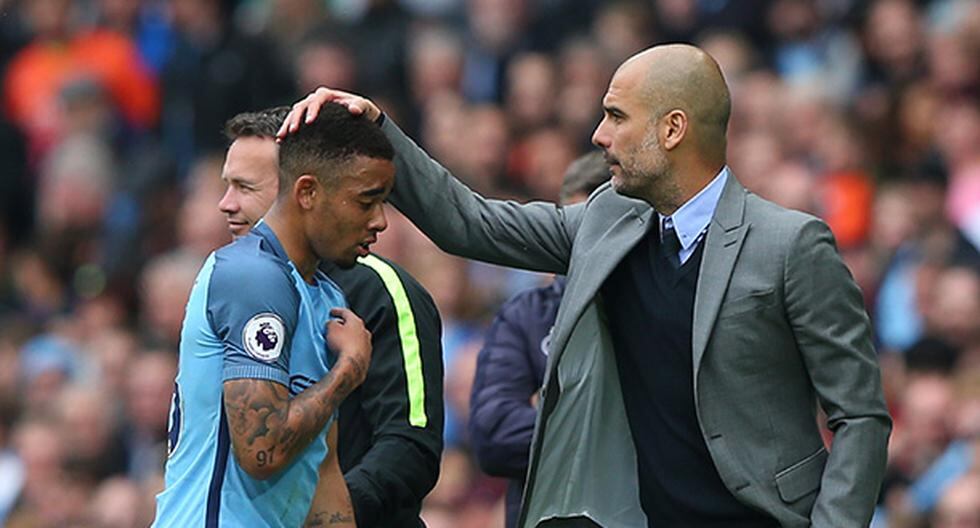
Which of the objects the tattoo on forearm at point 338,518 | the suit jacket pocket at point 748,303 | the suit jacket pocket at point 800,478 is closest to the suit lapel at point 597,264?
the suit jacket pocket at point 748,303

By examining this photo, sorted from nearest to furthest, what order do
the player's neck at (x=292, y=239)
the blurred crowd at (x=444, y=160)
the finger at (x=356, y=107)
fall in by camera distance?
the player's neck at (x=292, y=239) → the finger at (x=356, y=107) → the blurred crowd at (x=444, y=160)

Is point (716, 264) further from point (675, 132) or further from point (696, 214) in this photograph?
point (675, 132)

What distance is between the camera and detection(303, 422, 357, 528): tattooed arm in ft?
16.1

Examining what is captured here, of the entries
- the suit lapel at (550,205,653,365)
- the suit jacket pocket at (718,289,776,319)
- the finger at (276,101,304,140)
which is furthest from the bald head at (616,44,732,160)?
the finger at (276,101,304,140)

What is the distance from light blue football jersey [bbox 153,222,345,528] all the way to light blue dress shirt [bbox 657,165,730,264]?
1.13m

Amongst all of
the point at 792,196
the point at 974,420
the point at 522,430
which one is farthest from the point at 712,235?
the point at 792,196

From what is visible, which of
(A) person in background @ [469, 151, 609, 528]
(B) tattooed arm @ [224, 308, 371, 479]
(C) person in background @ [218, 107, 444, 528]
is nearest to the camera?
(B) tattooed arm @ [224, 308, 371, 479]

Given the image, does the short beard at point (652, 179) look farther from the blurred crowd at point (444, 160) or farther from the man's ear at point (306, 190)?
the blurred crowd at point (444, 160)

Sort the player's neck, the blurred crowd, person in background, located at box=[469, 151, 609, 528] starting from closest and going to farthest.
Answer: the player's neck < person in background, located at box=[469, 151, 609, 528] < the blurred crowd

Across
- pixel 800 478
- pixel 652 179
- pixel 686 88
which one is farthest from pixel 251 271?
pixel 800 478

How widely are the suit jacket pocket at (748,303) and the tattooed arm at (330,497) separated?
3.30ft

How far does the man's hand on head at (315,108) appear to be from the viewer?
4.94 m

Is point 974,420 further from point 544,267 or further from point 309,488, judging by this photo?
point 309,488

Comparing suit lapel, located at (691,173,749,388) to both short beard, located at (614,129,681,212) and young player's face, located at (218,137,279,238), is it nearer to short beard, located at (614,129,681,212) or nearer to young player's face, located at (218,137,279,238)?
short beard, located at (614,129,681,212)
